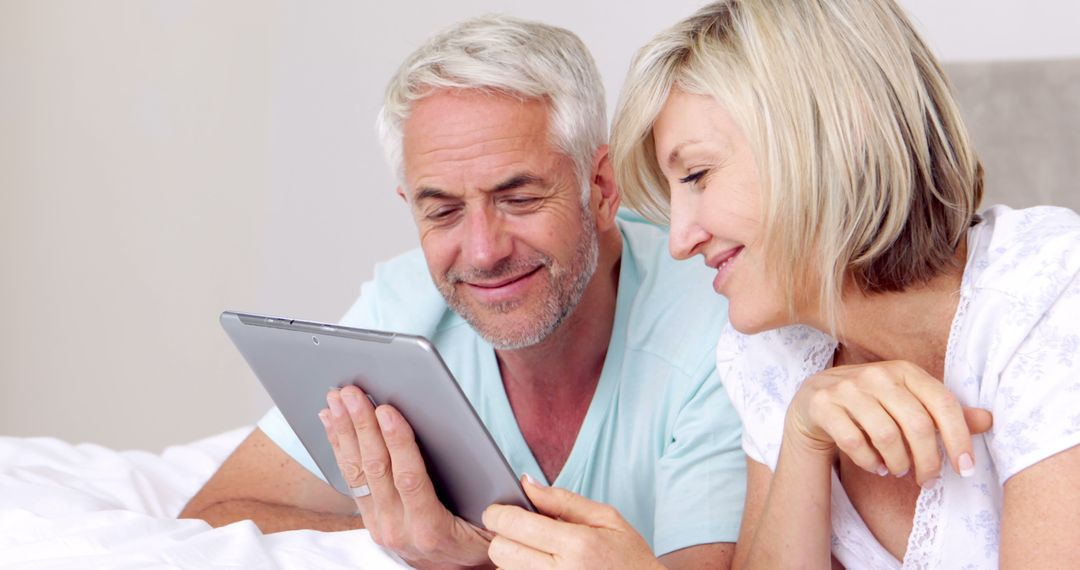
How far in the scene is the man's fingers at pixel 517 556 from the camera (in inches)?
52.2

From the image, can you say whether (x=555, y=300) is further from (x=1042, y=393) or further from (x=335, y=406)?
(x=1042, y=393)

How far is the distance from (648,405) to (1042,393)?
2.28 ft

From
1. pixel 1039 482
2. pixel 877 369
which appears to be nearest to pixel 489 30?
pixel 877 369

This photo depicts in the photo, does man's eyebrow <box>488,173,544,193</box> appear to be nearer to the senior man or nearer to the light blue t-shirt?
the senior man

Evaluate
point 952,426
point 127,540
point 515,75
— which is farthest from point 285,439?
point 952,426

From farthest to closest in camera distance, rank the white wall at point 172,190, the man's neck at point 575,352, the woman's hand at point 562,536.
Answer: the white wall at point 172,190, the man's neck at point 575,352, the woman's hand at point 562,536

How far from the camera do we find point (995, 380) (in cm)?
129

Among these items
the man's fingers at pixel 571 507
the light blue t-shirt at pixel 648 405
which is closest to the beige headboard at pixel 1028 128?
the light blue t-shirt at pixel 648 405

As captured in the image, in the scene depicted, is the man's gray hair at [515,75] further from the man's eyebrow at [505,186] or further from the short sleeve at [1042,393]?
the short sleeve at [1042,393]

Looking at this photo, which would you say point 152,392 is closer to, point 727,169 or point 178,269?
point 178,269

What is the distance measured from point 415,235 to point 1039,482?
2.54m

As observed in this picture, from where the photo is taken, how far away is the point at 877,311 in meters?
1.42

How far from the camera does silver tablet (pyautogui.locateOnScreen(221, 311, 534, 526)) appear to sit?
52.7 inches

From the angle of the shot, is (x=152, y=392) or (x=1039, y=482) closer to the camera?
(x=1039, y=482)
